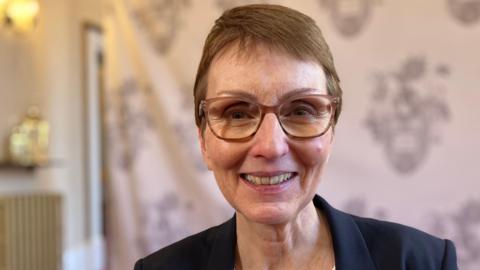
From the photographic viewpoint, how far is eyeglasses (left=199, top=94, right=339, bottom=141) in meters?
0.91

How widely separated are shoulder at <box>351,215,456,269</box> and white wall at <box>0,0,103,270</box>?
9.91 feet

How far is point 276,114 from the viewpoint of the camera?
2.97 feet

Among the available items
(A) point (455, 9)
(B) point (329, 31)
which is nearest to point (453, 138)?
(A) point (455, 9)

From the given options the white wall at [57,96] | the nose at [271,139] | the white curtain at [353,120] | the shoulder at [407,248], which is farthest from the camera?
the white wall at [57,96]

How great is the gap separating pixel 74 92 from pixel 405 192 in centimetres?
326

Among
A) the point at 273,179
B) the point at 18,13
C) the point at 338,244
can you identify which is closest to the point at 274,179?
the point at 273,179

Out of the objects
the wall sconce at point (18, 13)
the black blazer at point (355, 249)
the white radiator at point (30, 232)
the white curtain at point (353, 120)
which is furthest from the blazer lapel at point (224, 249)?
the wall sconce at point (18, 13)

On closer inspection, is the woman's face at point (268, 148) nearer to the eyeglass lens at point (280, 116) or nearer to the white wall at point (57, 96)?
the eyeglass lens at point (280, 116)

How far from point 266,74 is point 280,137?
111 millimetres

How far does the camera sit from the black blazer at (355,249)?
3.32 ft

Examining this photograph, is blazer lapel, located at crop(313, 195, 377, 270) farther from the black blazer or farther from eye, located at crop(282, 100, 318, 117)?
eye, located at crop(282, 100, 318, 117)

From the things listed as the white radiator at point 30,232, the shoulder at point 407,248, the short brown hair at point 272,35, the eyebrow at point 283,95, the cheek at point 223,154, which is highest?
the short brown hair at point 272,35

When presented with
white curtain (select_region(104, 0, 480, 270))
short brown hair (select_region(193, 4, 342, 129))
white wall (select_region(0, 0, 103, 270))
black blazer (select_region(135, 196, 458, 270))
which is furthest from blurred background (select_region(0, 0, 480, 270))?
white wall (select_region(0, 0, 103, 270))

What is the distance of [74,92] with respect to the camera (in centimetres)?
450
